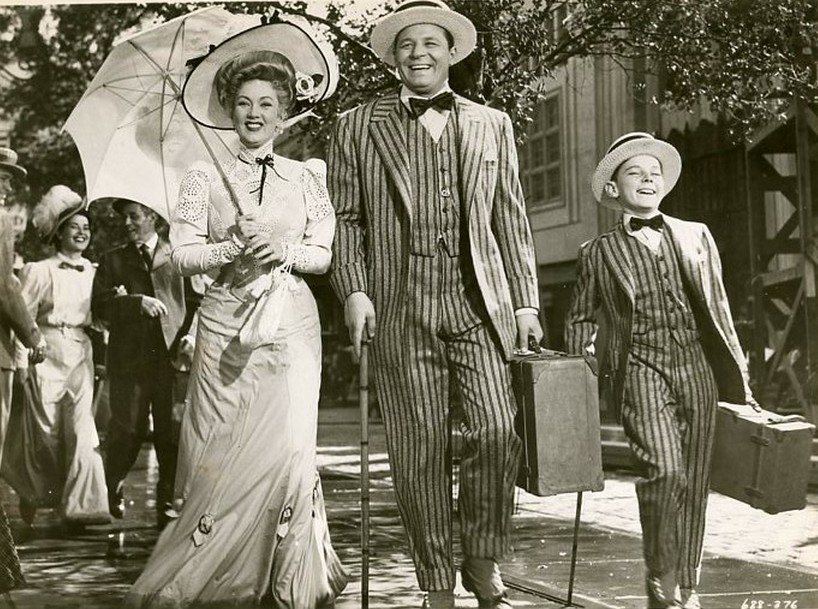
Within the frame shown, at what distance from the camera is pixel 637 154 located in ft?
15.9

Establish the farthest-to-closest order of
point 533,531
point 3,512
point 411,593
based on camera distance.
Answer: point 533,531 < point 3,512 < point 411,593

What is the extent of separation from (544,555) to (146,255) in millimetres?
2331

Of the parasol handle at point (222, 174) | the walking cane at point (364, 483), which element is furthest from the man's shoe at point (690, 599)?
the parasol handle at point (222, 174)

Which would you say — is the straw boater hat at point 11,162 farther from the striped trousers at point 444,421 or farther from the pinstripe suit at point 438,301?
the striped trousers at point 444,421

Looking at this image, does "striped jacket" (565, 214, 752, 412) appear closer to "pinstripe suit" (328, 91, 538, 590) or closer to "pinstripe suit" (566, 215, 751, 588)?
"pinstripe suit" (566, 215, 751, 588)

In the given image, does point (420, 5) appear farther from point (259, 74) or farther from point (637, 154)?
point (637, 154)

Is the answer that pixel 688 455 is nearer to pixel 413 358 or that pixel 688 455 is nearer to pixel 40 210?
pixel 413 358

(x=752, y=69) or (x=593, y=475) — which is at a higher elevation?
(x=752, y=69)

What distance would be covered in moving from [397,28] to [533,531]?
2290 millimetres

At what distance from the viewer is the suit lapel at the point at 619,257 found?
4.61 meters

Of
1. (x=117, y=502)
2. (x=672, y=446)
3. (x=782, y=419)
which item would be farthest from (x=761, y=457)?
(x=117, y=502)

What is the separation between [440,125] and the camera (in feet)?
14.9

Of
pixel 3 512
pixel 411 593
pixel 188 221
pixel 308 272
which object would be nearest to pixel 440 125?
pixel 308 272

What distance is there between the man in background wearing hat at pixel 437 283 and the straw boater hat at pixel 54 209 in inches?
60.9
